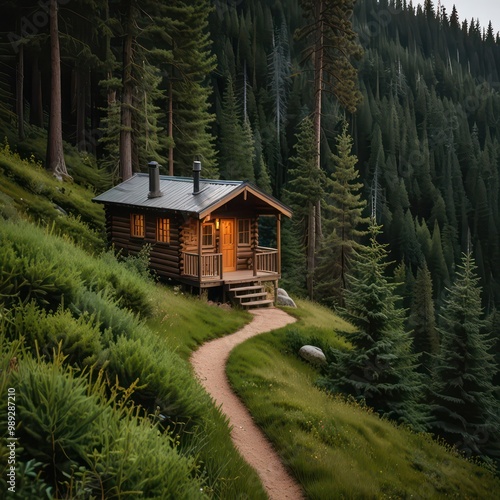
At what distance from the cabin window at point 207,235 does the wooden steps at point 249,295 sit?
232cm

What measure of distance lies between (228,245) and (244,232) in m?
1.07

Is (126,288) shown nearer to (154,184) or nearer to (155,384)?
(155,384)

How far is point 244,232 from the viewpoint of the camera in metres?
25.4

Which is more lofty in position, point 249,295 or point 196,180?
point 196,180

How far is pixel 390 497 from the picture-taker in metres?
9.93

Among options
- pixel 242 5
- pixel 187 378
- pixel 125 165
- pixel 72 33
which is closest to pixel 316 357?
pixel 187 378

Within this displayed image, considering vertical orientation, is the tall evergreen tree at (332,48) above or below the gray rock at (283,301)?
above

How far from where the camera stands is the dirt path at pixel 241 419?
9.41 m

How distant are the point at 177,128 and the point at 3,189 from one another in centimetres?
Answer: 1972

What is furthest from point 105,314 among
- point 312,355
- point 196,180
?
point 196,180

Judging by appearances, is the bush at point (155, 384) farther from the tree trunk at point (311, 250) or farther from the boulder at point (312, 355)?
the tree trunk at point (311, 250)

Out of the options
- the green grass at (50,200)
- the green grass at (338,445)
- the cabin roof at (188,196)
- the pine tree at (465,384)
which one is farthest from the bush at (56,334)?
the pine tree at (465,384)

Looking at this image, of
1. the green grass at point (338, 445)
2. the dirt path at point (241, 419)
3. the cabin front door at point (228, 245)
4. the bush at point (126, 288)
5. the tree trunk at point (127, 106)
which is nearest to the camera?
the dirt path at point (241, 419)

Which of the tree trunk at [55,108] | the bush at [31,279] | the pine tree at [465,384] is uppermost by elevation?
the tree trunk at [55,108]
